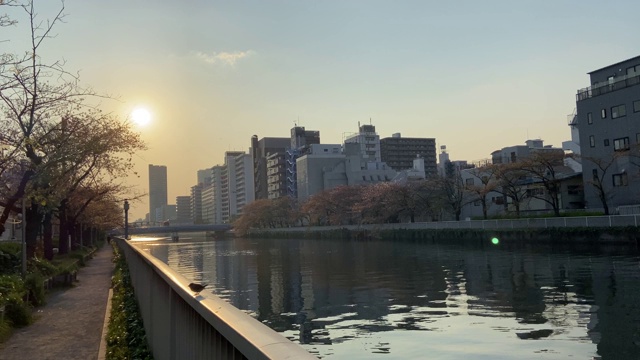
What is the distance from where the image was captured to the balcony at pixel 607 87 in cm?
4019

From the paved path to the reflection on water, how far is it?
4813 mm

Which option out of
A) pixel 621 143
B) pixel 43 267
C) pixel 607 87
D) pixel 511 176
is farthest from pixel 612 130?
pixel 43 267

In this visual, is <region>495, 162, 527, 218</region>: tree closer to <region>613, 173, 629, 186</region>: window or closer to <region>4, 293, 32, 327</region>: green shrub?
<region>613, 173, 629, 186</region>: window

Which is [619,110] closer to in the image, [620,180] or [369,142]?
[620,180]

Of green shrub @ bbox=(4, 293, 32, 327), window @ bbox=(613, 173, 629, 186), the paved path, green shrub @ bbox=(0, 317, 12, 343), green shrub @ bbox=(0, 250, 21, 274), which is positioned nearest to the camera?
the paved path

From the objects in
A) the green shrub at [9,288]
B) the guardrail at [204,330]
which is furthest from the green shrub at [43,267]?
the guardrail at [204,330]

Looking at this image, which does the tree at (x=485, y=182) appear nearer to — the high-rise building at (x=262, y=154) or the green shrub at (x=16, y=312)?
the green shrub at (x=16, y=312)

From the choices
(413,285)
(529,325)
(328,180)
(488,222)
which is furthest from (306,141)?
(529,325)

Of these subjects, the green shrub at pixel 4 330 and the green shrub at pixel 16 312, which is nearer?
the green shrub at pixel 4 330

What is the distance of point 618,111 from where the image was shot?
135 ft

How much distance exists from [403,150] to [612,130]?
104125 millimetres

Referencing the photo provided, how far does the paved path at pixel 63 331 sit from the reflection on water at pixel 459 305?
4813 mm

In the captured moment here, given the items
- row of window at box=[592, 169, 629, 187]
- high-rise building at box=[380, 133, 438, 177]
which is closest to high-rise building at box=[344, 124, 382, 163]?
high-rise building at box=[380, 133, 438, 177]

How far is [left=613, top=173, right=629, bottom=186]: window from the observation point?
1610 inches
